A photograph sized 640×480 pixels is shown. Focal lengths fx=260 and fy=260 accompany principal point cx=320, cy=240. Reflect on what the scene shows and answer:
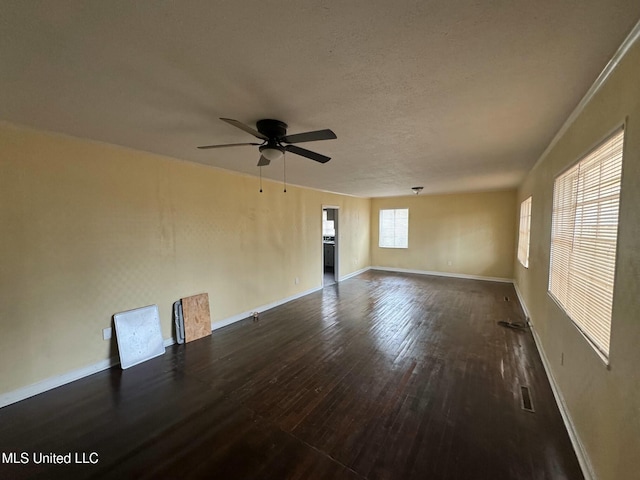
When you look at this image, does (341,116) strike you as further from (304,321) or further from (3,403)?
(3,403)

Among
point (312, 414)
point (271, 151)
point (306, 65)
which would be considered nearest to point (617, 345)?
point (312, 414)

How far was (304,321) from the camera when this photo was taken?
4410 mm

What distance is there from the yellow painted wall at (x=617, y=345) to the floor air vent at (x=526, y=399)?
265mm

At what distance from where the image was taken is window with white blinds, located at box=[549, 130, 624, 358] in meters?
1.54

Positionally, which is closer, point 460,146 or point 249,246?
point 460,146

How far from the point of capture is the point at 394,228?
8.71 m

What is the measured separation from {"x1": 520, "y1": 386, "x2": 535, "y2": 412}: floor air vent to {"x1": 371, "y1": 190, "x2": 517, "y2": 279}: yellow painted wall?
5.45 metres

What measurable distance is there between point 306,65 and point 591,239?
2263 mm

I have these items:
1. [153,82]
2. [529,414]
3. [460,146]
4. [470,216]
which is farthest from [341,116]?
[470,216]

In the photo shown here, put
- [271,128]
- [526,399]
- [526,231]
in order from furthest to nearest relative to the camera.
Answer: [526,231] < [526,399] < [271,128]

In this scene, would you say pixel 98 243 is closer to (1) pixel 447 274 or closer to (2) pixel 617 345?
(2) pixel 617 345

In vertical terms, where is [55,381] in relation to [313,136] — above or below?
below

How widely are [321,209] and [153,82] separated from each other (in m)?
4.96

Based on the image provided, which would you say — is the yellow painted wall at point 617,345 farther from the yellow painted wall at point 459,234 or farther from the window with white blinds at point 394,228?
the window with white blinds at point 394,228
